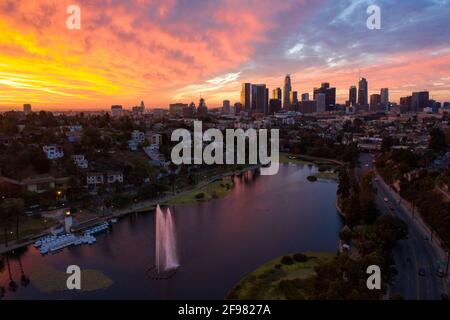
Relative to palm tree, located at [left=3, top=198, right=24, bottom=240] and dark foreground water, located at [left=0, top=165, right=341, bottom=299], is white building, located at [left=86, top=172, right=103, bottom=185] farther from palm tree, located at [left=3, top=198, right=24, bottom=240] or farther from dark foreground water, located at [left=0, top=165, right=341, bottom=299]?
palm tree, located at [left=3, top=198, right=24, bottom=240]

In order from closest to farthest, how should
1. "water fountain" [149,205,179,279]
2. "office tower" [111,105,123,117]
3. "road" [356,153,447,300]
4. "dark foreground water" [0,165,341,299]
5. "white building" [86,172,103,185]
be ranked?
1. "road" [356,153,447,300]
2. "dark foreground water" [0,165,341,299]
3. "water fountain" [149,205,179,279]
4. "white building" [86,172,103,185]
5. "office tower" [111,105,123,117]

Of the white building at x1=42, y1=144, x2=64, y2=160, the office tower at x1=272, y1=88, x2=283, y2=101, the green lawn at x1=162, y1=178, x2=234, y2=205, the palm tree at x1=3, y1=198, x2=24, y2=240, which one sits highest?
the office tower at x1=272, y1=88, x2=283, y2=101

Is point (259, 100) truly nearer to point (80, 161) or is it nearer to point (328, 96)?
point (328, 96)

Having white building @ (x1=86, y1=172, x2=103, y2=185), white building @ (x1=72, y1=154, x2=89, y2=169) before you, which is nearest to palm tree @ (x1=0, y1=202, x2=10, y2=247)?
white building @ (x1=86, y1=172, x2=103, y2=185)

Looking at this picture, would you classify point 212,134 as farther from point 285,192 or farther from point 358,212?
point 358,212

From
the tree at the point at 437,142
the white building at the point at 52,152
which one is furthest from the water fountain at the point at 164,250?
the tree at the point at 437,142

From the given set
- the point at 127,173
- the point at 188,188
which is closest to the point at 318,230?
the point at 188,188

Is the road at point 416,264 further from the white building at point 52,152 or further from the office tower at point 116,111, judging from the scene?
the office tower at point 116,111
